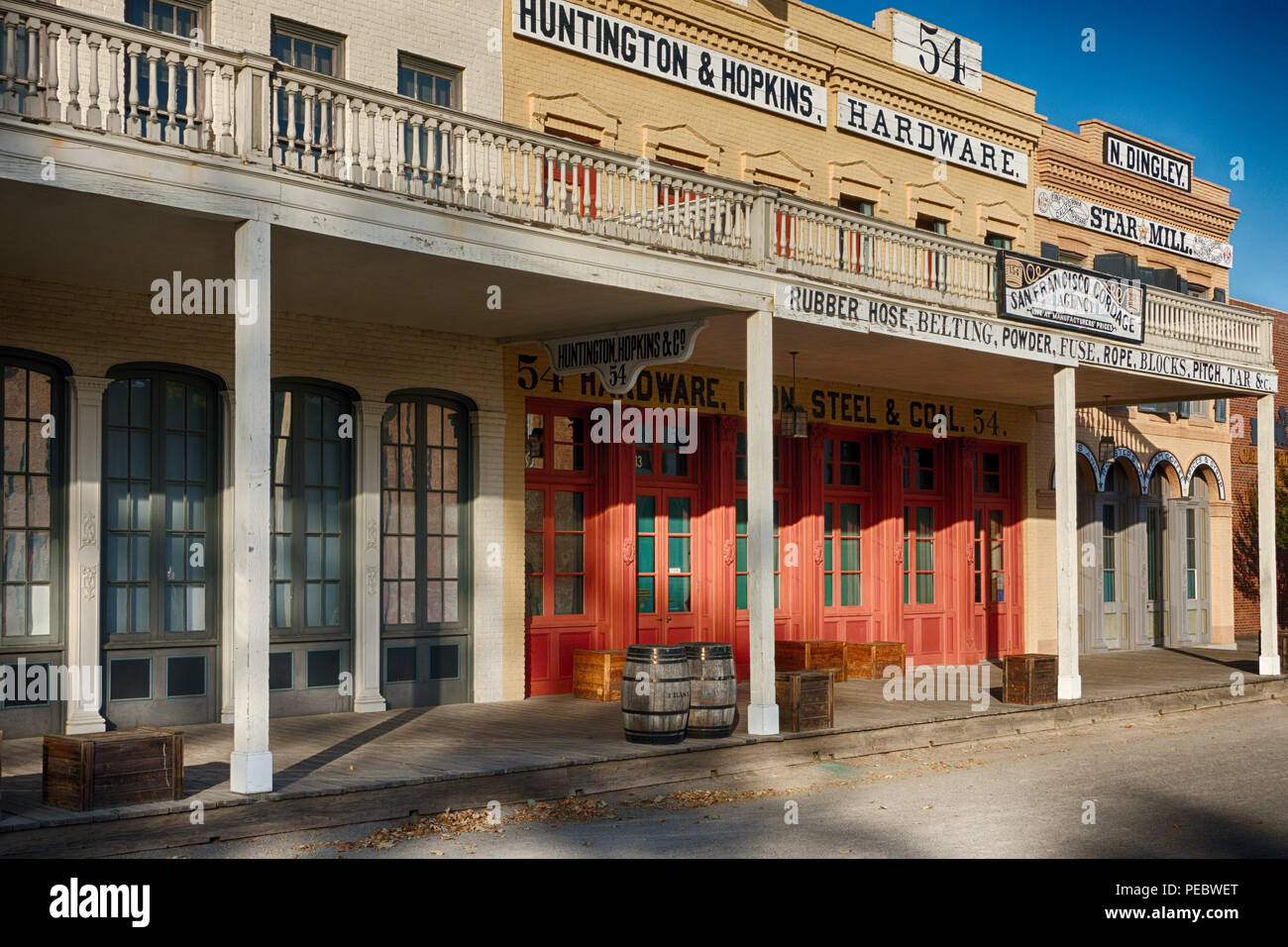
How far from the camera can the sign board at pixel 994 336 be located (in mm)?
13836

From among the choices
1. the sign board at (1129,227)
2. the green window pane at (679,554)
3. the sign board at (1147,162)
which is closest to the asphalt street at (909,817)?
the green window pane at (679,554)

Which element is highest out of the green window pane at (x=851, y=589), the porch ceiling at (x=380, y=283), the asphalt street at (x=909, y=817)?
the porch ceiling at (x=380, y=283)

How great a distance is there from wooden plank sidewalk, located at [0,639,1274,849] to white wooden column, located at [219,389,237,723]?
33 centimetres

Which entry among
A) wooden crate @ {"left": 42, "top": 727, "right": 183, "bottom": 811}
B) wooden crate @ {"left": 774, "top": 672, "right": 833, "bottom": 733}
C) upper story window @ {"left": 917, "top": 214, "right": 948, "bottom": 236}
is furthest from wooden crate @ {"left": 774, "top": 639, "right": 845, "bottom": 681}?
wooden crate @ {"left": 42, "top": 727, "right": 183, "bottom": 811}

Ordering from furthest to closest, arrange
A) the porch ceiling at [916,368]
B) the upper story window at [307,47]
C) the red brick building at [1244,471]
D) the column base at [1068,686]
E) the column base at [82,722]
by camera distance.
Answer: the red brick building at [1244,471], the column base at [1068,686], the porch ceiling at [916,368], the upper story window at [307,47], the column base at [82,722]

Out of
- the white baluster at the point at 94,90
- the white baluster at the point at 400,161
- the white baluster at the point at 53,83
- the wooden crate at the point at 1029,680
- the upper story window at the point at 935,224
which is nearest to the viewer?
the white baluster at the point at 53,83

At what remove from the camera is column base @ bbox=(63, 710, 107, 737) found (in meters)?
11.6

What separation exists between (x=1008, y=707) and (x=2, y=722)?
989 centimetres

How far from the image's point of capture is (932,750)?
13.4m

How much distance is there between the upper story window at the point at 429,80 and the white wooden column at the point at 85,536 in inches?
174

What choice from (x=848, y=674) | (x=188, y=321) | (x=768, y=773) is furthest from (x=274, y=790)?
(x=848, y=674)

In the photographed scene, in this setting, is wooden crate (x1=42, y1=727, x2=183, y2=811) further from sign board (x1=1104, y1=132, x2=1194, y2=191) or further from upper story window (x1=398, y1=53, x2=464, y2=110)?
sign board (x1=1104, y1=132, x2=1194, y2=191)

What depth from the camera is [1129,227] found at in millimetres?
23969

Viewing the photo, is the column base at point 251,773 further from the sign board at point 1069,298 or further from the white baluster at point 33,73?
the sign board at point 1069,298
